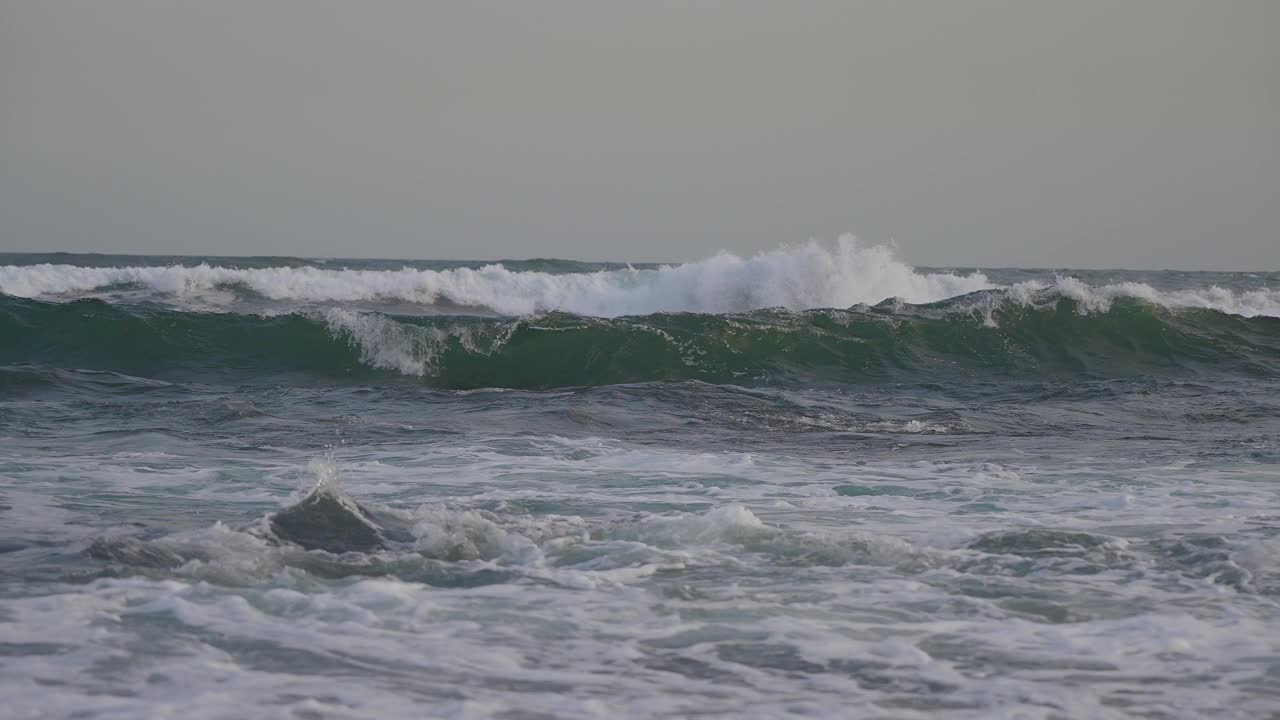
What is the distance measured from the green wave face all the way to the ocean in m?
0.22

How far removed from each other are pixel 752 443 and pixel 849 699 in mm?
5340

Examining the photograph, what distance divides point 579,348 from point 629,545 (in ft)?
31.2

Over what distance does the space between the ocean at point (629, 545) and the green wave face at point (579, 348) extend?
223 mm

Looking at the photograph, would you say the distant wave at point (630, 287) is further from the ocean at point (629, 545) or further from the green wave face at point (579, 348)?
the ocean at point (629, 545)

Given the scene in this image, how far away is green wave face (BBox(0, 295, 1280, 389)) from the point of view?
555 inches

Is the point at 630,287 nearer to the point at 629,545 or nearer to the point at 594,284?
the point at 594,284

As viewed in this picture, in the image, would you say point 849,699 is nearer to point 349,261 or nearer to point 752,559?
point 752,559

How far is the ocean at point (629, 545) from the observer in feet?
11.5

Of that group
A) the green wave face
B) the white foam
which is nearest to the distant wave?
the white foam

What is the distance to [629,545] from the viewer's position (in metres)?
5.23

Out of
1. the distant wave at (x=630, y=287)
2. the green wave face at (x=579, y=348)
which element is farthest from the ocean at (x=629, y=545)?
the distant wave at (x=630, y=287)

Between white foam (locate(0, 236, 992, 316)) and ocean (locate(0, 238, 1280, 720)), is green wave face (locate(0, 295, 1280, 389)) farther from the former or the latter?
white foam (locate(0, 236, 992, 316))

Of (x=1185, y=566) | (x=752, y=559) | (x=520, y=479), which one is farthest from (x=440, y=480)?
(x=1185, y=566)

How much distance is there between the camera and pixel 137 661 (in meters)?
3.56
